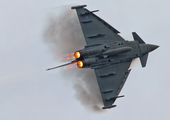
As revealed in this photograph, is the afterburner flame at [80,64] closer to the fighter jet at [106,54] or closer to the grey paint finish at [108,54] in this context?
the fighter jet at [106,54]

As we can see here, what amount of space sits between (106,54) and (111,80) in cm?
237

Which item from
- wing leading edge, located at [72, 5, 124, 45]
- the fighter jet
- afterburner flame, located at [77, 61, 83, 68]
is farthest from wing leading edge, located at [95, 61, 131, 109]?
wing leading edge, located at [72, 5, 124, 45]

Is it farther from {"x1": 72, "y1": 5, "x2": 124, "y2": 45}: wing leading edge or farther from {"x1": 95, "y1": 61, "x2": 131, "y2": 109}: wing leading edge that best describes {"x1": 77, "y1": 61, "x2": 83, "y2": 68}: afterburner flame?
{"x1": 72, "y1": 5, "x2": 124, "y2": 45}: wing leading edge

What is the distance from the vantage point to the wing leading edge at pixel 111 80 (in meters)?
40.2

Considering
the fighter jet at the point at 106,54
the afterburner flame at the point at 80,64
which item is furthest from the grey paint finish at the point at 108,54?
the afterburner flame at the point at 80,64

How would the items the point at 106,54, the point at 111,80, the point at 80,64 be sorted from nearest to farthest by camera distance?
1. the point at 80,64
2. the point at 106,54
3. the point at 111,80

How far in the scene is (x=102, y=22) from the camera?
41188mm

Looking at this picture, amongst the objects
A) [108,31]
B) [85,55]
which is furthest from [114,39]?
[85,55]

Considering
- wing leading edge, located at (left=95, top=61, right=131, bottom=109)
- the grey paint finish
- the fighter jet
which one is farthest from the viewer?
wing leading edge, located at (left=95, top=61, right=131, bottom=109)

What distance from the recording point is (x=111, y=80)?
40719mm

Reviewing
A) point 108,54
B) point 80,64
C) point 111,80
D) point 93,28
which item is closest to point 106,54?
point 108,54

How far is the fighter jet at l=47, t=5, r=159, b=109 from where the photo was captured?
130 ft

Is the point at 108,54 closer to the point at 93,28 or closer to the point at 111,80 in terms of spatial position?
the point at 111,80

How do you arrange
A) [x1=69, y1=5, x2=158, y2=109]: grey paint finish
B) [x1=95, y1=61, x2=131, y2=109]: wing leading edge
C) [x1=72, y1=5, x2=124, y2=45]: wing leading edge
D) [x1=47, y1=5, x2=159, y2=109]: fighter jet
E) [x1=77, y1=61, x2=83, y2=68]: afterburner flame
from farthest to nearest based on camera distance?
[x1=72, y1=5, x2=124, y2=45]: wing leading edge < [x1=95, y1=61, x2=131, y2=109]: wing leading edge < [x1=69, y1=5, x2=158, y2=109]: grey paint finish < [x1=47, y1=5, x2=159, y2=109]: fighter jet < [x1=77, y1=61, x2=83, y2=68]: afterburner flame
